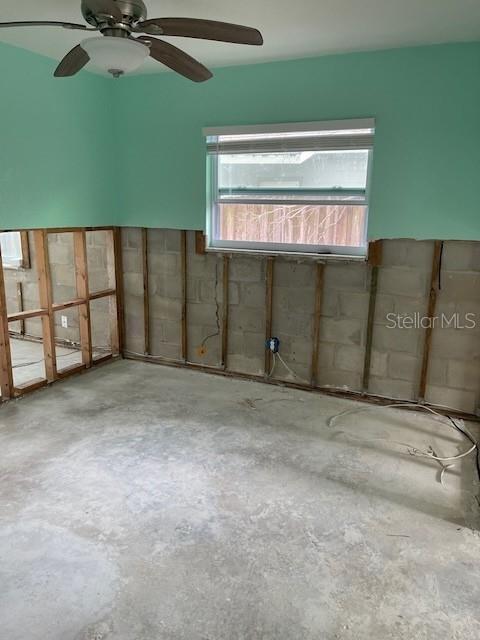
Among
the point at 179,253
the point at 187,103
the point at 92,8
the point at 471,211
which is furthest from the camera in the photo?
the point at 179,253

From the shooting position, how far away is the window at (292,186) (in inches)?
145

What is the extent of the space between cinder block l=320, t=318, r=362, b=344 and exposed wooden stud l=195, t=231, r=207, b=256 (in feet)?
4.25

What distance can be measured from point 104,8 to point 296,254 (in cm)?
240

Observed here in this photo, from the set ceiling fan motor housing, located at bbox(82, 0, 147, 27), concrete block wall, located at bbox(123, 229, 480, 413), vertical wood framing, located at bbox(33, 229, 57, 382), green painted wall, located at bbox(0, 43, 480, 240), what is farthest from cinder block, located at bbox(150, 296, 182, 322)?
ceiling fan motor housing, located at bbox(82, 0, 147, 27)

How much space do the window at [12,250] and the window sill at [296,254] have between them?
2.51m

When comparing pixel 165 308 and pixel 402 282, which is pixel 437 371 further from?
pixel 165 308

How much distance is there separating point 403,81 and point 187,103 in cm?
182

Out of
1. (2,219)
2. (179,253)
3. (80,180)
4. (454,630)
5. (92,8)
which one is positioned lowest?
(454,630)

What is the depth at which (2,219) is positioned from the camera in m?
3.59

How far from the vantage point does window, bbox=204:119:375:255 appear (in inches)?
145

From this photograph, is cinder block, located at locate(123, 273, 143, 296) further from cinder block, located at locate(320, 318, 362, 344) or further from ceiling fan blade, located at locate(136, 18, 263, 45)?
ceiling fan blade, located at locate(136, 18, 263, 45)

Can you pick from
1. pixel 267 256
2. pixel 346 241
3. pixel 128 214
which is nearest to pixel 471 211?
pixel 346 241

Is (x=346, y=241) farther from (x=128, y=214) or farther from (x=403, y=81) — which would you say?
(x=128, y=214)

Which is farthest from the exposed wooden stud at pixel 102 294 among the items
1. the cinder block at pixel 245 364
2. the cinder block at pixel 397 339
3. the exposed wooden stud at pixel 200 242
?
the cinder block at pixel 397 339
